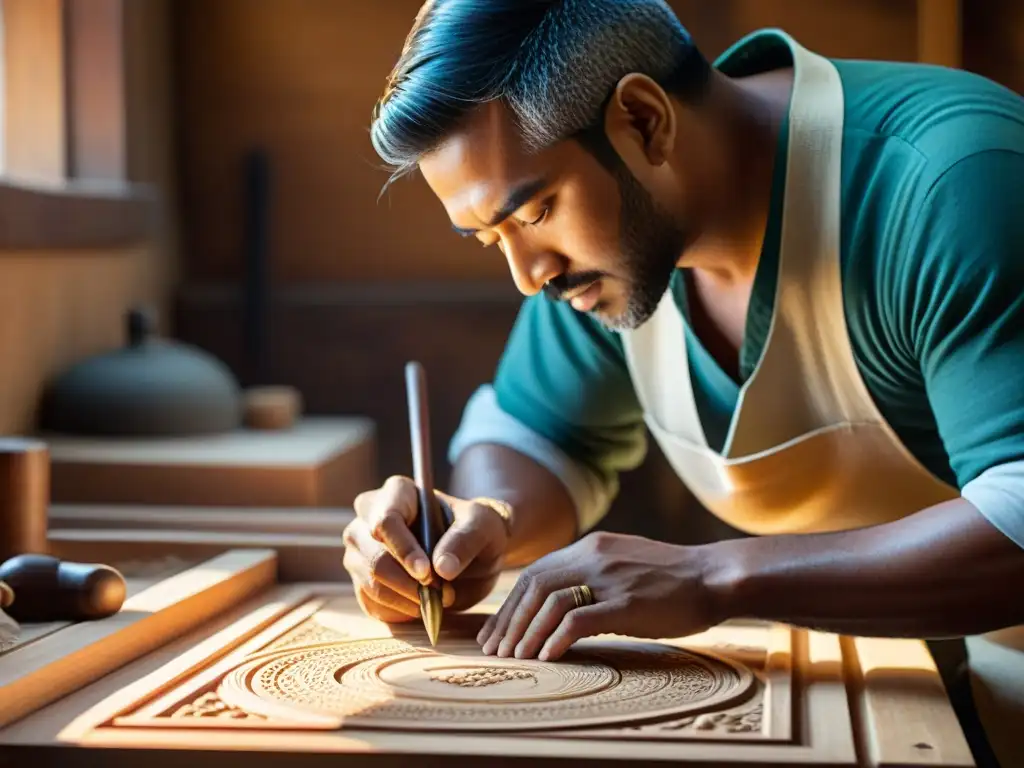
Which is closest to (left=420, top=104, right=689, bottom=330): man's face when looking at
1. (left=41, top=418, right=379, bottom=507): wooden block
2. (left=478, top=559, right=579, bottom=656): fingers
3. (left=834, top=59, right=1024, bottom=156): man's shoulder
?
(left=834, top=59, right=1024, bottom=156): man's shoulder

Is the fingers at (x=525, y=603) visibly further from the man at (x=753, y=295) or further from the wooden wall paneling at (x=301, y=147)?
the wooden wall paneling at (x=301, y=147)

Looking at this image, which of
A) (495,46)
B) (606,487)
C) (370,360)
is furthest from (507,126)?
(370,360)

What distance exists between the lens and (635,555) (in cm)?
158

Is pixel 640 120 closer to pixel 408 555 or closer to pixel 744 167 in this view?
pixel 744 167

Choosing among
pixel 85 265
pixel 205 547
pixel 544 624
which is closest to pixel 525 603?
pixel 544 624

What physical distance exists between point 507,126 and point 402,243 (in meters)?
1.92

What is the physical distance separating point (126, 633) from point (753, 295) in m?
0.93

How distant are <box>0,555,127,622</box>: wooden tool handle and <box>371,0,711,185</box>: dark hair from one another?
0.65 m

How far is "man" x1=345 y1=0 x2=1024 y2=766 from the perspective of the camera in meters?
1.50

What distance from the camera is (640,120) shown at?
5.70ft

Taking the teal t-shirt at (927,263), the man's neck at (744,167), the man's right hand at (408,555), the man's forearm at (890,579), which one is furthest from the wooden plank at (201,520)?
the man's forearm at (890,579)

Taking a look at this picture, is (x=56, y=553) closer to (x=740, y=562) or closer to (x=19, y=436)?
(x=19, y=436)

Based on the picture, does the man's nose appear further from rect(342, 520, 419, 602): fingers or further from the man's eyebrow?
rect(342, 520, 419, 602): fingers

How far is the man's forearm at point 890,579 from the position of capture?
4.80 ft
